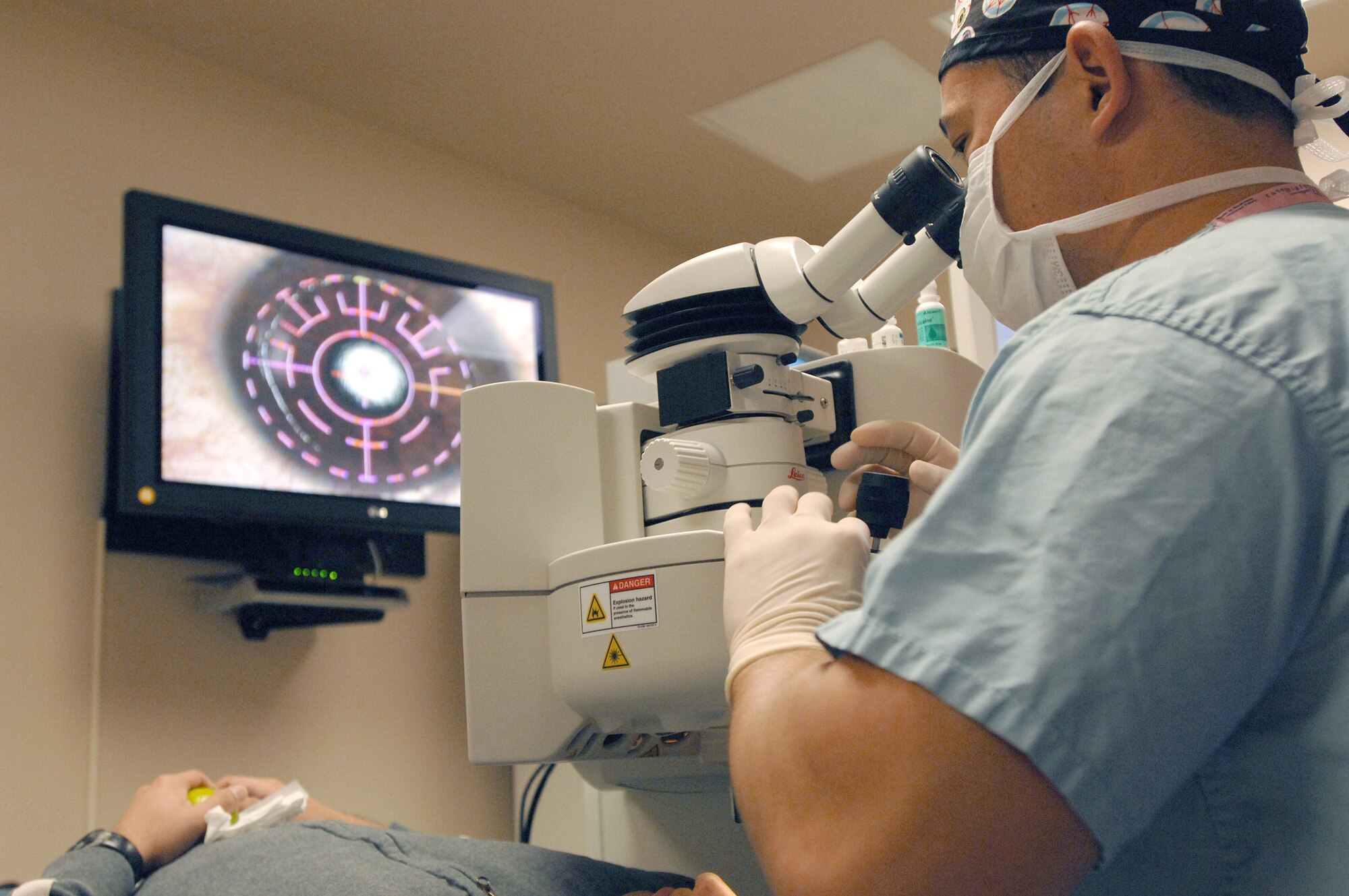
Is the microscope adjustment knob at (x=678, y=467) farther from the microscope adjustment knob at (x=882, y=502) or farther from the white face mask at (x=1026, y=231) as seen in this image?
the white face mask at (x=1026, y=231)

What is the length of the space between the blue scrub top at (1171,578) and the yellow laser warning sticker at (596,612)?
0.43m

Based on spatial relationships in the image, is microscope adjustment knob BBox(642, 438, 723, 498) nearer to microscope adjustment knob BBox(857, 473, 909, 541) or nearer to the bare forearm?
microscope adjustment knob BBox(857, 473, 909, 541)

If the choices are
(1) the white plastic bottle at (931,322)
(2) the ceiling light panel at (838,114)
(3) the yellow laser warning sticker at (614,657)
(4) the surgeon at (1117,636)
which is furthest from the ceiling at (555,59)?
(4) the surgeon at (1117,636)

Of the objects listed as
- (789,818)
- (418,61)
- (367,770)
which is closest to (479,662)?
(789,818)

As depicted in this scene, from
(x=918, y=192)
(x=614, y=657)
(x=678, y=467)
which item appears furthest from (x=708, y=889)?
(x=918, y=192)

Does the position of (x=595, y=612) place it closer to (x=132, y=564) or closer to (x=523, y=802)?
(x=523, y=802)

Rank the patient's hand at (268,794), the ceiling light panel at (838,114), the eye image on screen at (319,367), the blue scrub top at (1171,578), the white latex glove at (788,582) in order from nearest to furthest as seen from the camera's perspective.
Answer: the blue scrub top at (1171,578) → the white latex glove at (788,582) → the patient's hand at (268,794) → the eye image on screen at (319,367) → the ceiling light panel at (838,114)

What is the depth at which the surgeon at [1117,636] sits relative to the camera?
0.51 metres

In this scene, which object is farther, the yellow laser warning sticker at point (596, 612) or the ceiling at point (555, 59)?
the ceiling at point (555, 59)

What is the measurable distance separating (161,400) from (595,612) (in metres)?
1.44

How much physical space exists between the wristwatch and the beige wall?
758mm

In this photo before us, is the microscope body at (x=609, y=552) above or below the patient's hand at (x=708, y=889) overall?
above

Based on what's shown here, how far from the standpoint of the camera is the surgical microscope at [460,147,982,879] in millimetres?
971

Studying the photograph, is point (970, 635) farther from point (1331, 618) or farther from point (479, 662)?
point (479, 662)
